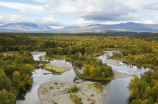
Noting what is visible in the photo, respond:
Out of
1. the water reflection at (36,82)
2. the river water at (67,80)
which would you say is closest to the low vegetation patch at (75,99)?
the river water at (67,80)

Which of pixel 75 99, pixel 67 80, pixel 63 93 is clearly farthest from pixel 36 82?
pixel 75 99

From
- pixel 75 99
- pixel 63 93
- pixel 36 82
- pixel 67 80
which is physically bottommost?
pixel 63 93

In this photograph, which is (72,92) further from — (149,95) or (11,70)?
(11,70)

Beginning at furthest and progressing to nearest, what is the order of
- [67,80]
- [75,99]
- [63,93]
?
[67,80] < [63,93] < [75,99]

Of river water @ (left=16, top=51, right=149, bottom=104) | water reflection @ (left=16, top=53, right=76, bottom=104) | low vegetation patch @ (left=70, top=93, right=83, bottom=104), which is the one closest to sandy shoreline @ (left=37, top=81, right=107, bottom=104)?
low vegetation patch @ (left=70, top=93, right=83, bottom=104)

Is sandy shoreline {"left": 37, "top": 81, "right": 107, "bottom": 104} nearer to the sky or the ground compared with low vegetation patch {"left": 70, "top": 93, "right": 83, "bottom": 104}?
nearer to the ground

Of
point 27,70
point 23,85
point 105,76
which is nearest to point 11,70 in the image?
point 27,70

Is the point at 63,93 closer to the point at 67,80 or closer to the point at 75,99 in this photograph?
the point at 75,99

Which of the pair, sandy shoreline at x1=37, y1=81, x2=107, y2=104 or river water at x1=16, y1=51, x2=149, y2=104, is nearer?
sandy shoreline at x1=37, y1=81, x2=107, y2=104

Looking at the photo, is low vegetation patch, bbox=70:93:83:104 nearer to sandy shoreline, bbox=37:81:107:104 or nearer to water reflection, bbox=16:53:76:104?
sandy shoreline, bbox=37:81:107:104
